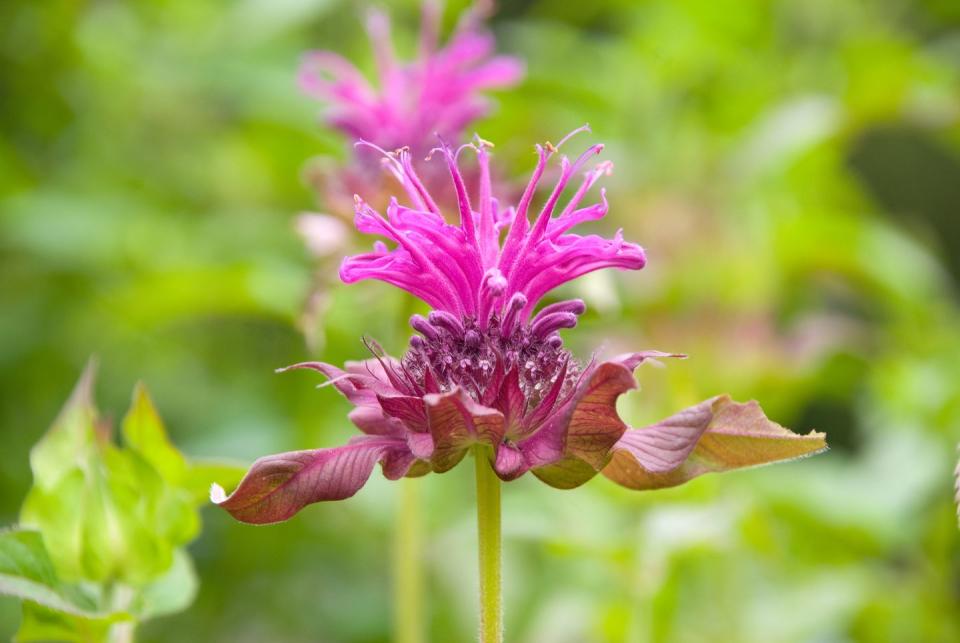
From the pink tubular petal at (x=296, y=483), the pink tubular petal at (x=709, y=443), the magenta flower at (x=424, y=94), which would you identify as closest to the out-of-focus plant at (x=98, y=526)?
the pink tubular petal at (x=296, y=483)

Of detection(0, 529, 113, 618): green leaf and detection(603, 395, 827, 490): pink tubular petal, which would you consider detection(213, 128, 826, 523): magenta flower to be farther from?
detection(0, 529, 113, 618): green leaf

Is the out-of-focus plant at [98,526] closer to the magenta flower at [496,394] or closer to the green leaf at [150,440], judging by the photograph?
the green leaf at [150,440]

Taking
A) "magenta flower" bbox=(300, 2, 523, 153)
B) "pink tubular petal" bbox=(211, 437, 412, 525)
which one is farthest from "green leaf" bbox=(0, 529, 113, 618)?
"magenta flower" bbox=(300, 2, 523, 153)

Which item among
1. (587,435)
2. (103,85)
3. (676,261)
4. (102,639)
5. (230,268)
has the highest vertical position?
(103,85)

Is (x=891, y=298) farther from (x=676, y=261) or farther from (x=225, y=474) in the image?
(x=225, y=474)

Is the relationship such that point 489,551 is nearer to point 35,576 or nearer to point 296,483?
point 296,483

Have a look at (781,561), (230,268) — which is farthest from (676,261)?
(230,268)
